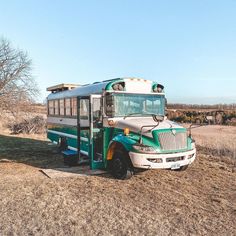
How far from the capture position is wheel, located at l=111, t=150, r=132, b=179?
751 cm

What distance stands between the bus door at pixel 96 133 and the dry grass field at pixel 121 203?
0.61m

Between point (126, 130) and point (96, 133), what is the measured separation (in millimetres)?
1301

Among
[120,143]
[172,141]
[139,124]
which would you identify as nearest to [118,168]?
[120,143]

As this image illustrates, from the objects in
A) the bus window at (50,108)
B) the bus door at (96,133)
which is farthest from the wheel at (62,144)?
the bus door at (96,133)

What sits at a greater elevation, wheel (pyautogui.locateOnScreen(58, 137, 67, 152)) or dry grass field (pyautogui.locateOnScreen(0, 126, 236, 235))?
wheel (pyautogui.locateOnScreen(58, 137, 67, 152))

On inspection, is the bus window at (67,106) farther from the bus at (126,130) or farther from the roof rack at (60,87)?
the roof rack at (60,87)

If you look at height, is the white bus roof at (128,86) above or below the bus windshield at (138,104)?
above

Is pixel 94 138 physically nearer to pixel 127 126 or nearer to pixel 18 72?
pixel 127 126

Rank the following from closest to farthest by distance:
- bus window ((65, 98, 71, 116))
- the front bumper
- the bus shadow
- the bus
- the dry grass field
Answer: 1. the dry grass field
2. the front bumper
3. the bus
4. the bus shadow
5. bus window ((65, 98, 71, 116))

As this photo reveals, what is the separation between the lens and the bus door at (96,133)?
823cm

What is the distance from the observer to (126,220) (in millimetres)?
5035

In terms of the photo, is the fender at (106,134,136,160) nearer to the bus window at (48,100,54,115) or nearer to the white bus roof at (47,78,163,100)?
the white bus roof at (47,78,163,100)

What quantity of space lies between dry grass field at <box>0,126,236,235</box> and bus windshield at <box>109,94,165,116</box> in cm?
172

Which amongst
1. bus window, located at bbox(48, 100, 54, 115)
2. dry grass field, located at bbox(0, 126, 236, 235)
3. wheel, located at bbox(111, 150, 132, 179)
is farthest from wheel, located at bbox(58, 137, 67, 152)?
wheel, located at bbox(111, 150, 132, 179)
